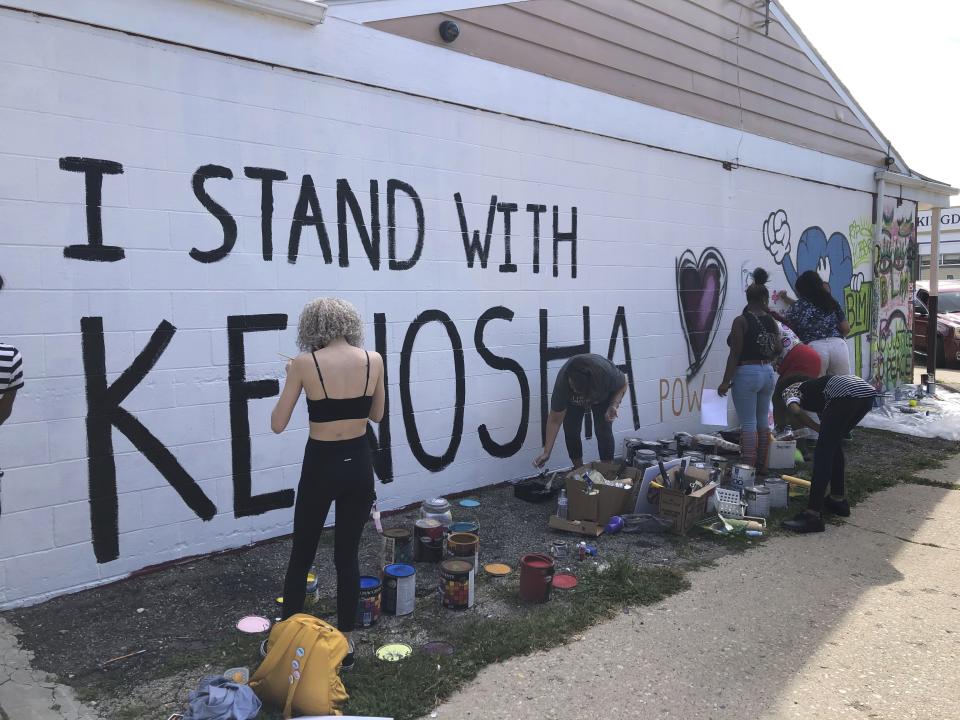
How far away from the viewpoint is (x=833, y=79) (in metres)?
10.3

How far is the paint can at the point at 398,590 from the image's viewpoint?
394cm

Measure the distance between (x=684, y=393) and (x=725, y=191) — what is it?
241 centimetres

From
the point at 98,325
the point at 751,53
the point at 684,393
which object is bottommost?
the point at 684,393

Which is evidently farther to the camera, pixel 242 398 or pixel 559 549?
Result: pixel 559 549

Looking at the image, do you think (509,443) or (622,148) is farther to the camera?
(622,148)

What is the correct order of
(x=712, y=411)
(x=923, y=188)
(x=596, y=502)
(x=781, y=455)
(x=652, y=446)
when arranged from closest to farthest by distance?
(x=596, y=502) → (x=652, y=446) → (x=781, y=455) → (x=712, y=411) → (x=923, y=188)

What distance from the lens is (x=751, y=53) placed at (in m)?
8.97

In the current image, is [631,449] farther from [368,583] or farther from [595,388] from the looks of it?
[368,583]

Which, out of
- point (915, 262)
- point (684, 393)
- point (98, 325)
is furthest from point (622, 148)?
point (915, 262)

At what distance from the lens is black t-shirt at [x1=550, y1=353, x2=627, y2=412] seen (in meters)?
5.84

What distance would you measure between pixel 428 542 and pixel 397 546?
0.21 metres

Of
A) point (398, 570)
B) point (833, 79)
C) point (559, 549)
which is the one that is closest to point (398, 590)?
point (398, 570)

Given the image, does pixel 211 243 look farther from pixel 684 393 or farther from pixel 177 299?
pixel 684 393

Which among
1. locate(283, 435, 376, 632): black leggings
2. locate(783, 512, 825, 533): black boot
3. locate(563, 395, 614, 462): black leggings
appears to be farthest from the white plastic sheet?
locate(283, 435, 376, 632): black leggings
